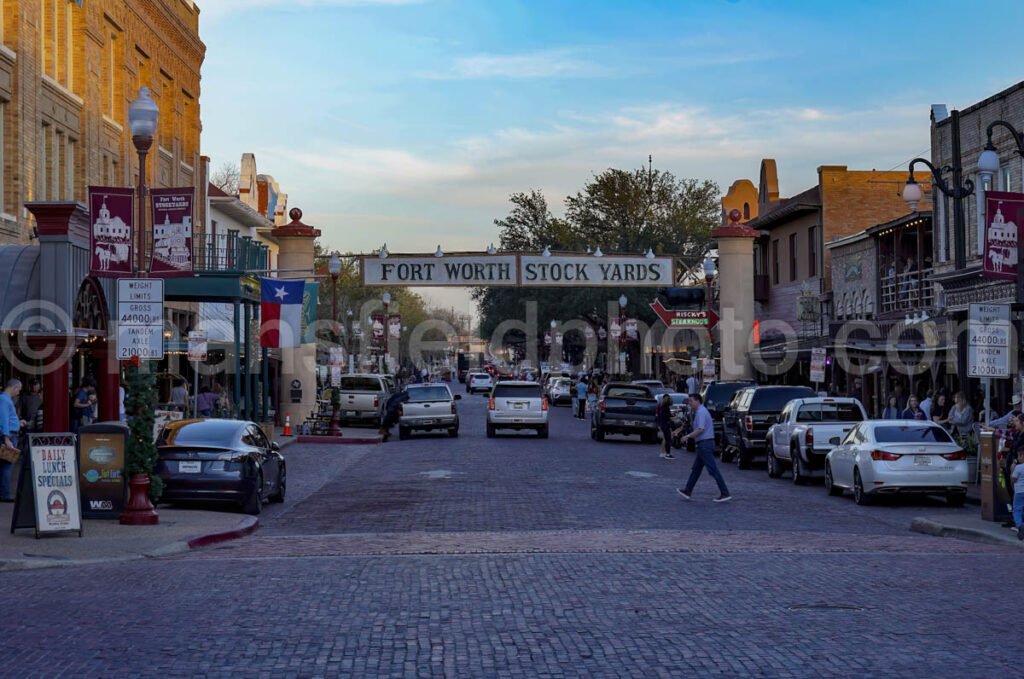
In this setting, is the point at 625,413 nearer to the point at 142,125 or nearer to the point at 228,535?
the point at 142,125

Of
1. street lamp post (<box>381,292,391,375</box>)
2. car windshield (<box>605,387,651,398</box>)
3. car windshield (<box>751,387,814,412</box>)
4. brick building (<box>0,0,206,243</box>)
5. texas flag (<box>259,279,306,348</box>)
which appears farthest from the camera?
street lamp post (<box>381,292,391,375</box>)

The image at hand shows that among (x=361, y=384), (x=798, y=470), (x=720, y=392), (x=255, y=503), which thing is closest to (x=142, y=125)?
(x=255, y=503)

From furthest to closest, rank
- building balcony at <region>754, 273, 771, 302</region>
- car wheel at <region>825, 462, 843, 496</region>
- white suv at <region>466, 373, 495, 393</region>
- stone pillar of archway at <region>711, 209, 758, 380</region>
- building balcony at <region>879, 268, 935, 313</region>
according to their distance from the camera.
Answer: white suv at <region>466, 373, 495, 393</region>
building balcony at <region>754, 273, 771, 302</region>
stone pillar of archway at <region>711, 209, 758, 380</region>
building balcony at <region>879, 268, 935, 313</region>
car wheel at <region>825, 462, 843, 496</region>

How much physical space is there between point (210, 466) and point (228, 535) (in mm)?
2898

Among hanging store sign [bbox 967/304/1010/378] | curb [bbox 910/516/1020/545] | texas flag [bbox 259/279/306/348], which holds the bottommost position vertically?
curb [bbox 910/516/1020/545]

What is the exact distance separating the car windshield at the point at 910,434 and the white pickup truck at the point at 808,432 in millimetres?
3082

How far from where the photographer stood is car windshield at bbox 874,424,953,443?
22188mm

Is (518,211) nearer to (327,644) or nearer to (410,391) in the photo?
(410,391)

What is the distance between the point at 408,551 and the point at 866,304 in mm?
34027

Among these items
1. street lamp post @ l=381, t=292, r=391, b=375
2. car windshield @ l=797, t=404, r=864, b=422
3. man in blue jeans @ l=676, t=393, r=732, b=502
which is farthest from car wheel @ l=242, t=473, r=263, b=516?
street lamp post @ l=381, t=292, r=391, b=375

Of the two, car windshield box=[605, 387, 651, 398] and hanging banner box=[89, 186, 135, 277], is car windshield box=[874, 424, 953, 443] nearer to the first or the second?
→ hanging banner box=[89, 186, 135, 277]

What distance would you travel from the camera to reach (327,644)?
32.7 feet

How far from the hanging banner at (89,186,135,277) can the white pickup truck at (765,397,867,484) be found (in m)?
13.4

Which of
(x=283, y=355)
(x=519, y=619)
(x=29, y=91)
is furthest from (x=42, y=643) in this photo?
(x=283, y=355)
